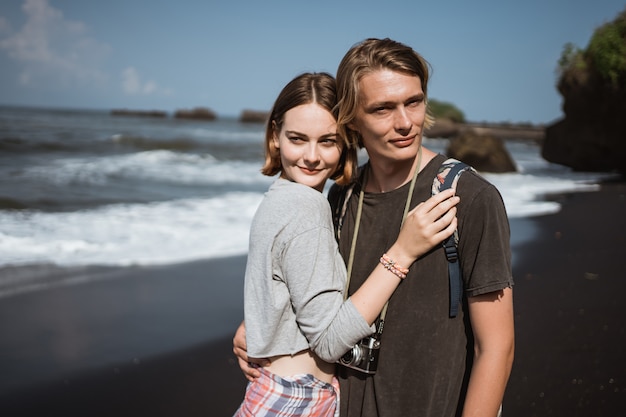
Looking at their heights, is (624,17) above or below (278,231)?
above

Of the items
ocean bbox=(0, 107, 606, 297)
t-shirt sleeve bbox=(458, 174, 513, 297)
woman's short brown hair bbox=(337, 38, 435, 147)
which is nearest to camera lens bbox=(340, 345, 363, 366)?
t-shirt sleeve bbox=(458, 174, 513, 297)

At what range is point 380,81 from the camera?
74.6 inches

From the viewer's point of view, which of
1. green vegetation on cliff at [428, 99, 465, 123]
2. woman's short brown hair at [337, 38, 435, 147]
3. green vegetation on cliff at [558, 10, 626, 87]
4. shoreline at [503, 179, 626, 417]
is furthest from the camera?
green vegetation on cliff at [428, 99, 465, 123]

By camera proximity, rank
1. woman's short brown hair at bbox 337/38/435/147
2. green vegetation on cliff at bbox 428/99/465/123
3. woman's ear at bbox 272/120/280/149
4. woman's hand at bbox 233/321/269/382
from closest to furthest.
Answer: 1. woman's short brown hair at bbox 337/38/435/147
2. woman's hand at bbox 233/321/269/382
3. woman's ear at bbox 272/120/280/149
4. green vegetation on cliff at bbox 428/99/465/123

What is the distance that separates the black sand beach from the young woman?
1919mm

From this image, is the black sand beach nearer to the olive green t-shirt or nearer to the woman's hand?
the woman's hand

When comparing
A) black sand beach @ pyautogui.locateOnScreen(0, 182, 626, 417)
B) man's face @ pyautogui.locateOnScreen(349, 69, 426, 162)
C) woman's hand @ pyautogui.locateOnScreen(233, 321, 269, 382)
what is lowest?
black sand beach @ pyautogui.locateOnScreen(0, 182, 626, 417)

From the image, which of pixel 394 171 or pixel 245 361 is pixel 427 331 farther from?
pixel 245 361

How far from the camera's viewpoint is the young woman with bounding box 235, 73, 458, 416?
5.87 feet

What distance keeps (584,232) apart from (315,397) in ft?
26.2

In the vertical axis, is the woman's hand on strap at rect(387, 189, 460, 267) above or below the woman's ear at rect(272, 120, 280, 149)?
below

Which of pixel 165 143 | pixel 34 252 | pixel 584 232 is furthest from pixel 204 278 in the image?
pixel 165 143

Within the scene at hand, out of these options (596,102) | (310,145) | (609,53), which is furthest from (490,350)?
(596,102)

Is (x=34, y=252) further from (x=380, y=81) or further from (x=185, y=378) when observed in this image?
(x=380, y=81)
